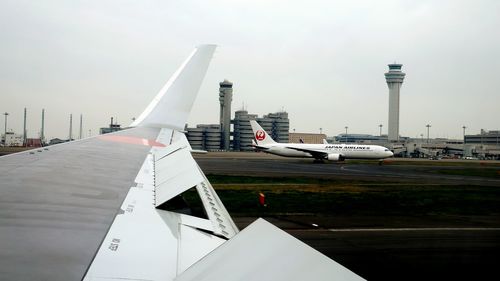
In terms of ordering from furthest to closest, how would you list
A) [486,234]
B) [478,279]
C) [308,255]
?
1. [486,234]
2. [478,279]
3. [308,255]

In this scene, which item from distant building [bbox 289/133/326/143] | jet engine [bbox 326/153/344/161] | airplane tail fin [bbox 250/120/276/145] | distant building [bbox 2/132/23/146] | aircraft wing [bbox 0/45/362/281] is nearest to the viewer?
aircraft wing [bbox 0/45/362/281]

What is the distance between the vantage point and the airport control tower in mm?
137875

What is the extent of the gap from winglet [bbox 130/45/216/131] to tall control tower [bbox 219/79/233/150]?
4535 inches

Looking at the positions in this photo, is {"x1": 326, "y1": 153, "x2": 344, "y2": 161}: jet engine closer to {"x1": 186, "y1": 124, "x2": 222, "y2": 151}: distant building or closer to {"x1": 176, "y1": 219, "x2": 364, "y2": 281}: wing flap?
{"x1": 176, "y1": 219, "x2": 364, "y2": 281}: wing flap

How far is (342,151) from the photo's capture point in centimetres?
5059

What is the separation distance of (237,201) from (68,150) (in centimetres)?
1234

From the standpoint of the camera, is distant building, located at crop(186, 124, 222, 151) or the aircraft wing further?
distant building, located at crop(186, 124, 222, 151)

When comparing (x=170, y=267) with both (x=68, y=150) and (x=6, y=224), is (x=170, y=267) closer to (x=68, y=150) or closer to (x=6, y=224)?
(x=6, y=224)

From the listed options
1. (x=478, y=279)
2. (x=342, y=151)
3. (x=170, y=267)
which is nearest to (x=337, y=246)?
(x=478, y=279)

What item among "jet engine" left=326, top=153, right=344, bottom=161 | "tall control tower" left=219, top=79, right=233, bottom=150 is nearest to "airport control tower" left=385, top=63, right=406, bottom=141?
"tall control tower" left=219, top=79, right=233, bottom=150

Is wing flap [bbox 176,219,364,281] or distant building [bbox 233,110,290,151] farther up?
distant building [bbox 233,110,290,151]

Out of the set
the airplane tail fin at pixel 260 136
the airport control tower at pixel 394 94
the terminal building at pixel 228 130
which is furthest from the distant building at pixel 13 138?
the airport control tower at pixel 394 94

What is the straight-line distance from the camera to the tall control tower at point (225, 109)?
122188mm

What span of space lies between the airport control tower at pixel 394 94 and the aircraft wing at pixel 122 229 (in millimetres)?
142139
